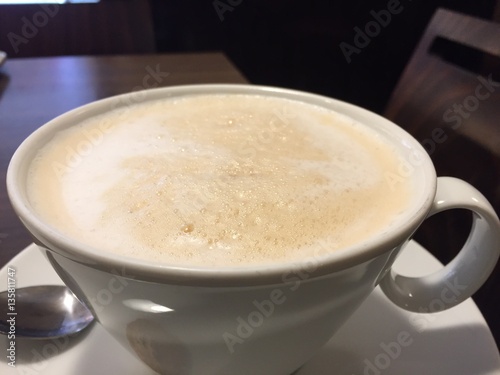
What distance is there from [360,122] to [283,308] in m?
0.35

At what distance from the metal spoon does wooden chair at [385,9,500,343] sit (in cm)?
71

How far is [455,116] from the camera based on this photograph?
1.01 m

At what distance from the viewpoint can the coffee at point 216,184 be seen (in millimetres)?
402

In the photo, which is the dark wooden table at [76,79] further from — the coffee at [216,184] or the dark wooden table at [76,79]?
the coffee at [216,184]

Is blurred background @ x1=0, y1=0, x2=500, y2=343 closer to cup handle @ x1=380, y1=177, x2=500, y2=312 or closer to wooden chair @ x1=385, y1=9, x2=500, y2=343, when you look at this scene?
wooden chair @ x1=385, y1=9, x2=500, y2=343

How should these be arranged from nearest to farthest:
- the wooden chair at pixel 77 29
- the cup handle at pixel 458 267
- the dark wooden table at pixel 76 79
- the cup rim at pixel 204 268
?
1. the cup rim at pixel 204 268
2. the cup handle at pixel 458 267
3. the dark wooden table at pixel 76 79
4. the wooden chair at pixel 77 29

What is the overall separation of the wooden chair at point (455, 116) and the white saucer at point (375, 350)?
41 cm

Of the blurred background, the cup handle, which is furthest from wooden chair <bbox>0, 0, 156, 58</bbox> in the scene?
the cup handle

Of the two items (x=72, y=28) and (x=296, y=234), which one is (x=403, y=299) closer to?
(x=296, y=234)

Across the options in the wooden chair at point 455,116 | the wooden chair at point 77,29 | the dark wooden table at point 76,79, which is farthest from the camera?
the wooden chair at point 77,29

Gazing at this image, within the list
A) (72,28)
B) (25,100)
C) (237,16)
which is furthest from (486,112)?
(237,16)

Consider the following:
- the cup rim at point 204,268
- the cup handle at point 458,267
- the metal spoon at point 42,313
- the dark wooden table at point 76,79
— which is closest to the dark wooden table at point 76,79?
the dark wooden table at point 76,79

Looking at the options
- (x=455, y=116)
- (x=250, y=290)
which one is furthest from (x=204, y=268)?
(x=455, y=116)

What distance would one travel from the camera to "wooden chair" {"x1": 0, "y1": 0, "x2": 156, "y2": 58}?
1.63m
